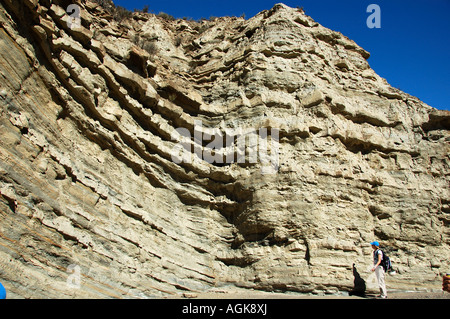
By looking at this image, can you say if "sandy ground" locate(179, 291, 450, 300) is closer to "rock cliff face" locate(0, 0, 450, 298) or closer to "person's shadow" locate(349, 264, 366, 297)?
"person's shadow" locate(349, 264, 366, 297)

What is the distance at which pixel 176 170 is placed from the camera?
8.95 metres

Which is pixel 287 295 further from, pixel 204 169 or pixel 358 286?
pixel 204 169

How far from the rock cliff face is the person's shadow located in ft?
0.74

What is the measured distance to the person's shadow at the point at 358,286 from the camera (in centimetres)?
748

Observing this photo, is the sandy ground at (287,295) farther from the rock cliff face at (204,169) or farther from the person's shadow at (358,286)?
the rock cliff face at (204,169)

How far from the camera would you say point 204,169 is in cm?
935

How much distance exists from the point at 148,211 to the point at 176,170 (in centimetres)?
143

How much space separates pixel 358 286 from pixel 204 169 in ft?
15.7

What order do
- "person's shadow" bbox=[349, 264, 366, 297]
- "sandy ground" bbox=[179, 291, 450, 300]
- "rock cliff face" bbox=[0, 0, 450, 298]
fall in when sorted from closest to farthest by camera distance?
"rock cliff face" bbox=[0, 0, 450, 298] → "sandy ground" bbox=[179, 291, 450, 300] → "person's shadow" bbox=[349, 264, 366, 297]

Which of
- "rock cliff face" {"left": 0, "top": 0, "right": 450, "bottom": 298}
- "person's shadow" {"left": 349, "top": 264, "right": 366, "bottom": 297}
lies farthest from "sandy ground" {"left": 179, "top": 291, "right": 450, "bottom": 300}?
"rock cliff face" {"left": 0, "top": 0, "right": 450, "bottom": 298}

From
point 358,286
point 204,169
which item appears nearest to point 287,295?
point 358,286

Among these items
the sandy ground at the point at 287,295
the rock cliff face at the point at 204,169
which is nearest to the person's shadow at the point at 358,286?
the sandy ground at the point at 287,295

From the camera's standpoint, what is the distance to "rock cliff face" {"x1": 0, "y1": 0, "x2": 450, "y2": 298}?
19.4 feet
